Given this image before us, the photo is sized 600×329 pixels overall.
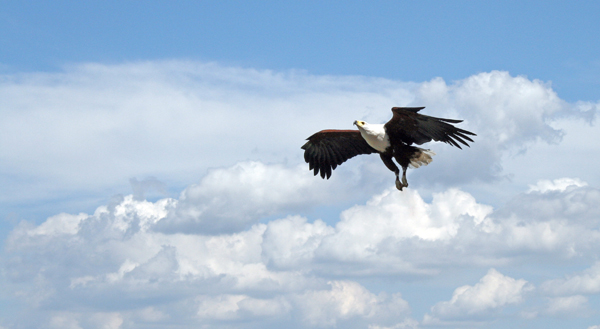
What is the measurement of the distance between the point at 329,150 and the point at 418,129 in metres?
5.20

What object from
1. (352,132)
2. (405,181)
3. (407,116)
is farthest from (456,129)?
(352,132)

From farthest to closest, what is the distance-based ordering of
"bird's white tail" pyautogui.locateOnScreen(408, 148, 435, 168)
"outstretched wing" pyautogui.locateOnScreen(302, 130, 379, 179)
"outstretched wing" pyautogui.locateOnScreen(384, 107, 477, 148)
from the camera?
"outstretched wing" pyautogui.locateOnScreen(302, 130, 379, 179) → "bird's white tail" pyautogui.locateOnScreen(408, 148, 435, 168) → "outstretched wing" pyautogui.locateOnScreen(384, 107, 477, 148)

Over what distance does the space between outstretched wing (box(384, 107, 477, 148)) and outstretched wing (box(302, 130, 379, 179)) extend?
339 centimetres

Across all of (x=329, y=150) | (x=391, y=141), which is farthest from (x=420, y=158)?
(x=329, y=150)

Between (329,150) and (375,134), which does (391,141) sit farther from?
(329,150)

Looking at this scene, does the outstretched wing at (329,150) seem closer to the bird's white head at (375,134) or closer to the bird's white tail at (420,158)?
the bird's white tail at (420,158)

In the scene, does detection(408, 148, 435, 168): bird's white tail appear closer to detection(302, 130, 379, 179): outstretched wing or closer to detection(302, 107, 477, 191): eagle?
detection(302, 107, 477, 191): eagle

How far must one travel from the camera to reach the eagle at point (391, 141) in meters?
20.9

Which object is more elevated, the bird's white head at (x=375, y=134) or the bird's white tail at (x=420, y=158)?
the bird's white head at (x=375, y=134)

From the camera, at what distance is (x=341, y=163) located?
26.0 m

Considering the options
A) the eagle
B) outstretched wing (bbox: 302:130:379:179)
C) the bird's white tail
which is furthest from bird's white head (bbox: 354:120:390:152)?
outstretched wing (bbox: 302:130:379:179)

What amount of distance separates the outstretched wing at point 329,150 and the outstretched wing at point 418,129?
3390 millimetres

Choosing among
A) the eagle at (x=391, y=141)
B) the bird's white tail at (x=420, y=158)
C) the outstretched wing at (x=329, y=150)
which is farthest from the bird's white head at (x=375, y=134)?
the outstretched wing at (x=329, y=150)

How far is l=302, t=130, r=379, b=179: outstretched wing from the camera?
2556cm
